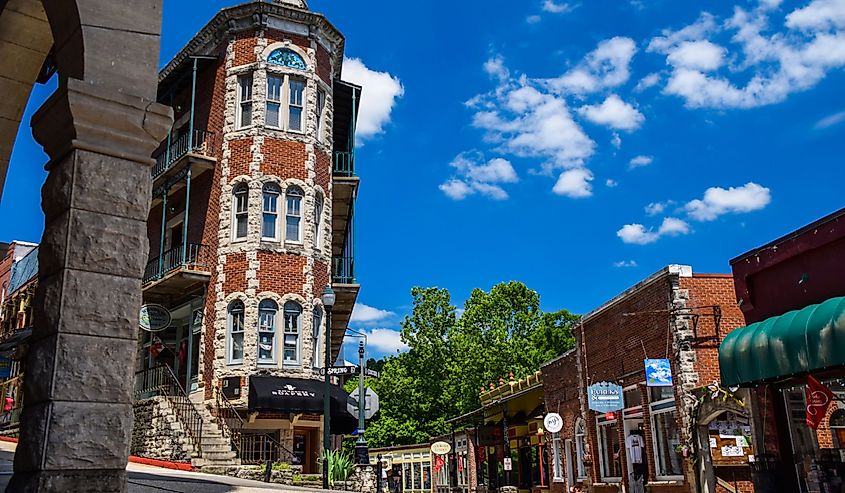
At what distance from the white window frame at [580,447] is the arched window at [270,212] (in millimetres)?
11601

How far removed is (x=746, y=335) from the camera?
13.9 m

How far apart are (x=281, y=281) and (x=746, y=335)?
15.0 metres

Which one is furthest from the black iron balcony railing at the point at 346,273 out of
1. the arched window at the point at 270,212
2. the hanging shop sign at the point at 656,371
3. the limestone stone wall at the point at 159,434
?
the hanging shop sign at the point at 656,371

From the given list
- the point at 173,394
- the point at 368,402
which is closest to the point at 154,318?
the point at 173,394

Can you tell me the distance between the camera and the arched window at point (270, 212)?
2500 cm

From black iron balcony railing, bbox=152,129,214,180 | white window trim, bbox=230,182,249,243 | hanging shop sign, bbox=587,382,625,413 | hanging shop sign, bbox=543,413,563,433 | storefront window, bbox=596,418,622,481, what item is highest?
black iron balcony railing, bbox=152,129,214,180

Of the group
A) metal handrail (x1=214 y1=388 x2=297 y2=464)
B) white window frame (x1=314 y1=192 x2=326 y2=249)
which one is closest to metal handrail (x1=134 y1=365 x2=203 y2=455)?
metal handrail (x1=214 y1=388 x2=297 y2=464)

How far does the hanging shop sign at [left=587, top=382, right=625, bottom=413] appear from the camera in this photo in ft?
66.6

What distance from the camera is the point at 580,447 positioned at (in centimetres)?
2455

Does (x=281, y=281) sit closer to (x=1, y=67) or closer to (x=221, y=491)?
(x=221, y=491)

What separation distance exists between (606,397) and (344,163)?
46.9ft

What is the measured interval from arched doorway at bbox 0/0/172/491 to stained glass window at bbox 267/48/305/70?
21.2 m

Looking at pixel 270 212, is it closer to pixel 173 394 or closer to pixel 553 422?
pixel 173 394

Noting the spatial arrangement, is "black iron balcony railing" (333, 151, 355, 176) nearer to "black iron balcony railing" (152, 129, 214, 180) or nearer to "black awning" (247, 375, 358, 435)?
"black iron balcony railing" (152, 129, 214, 180)
